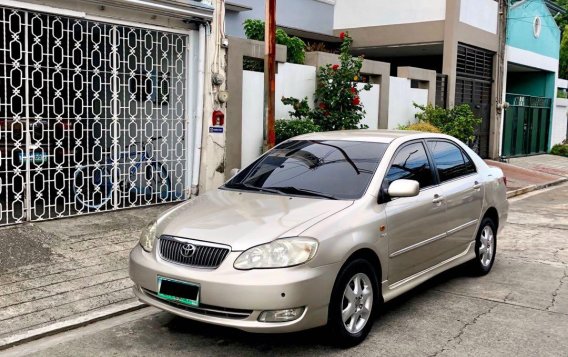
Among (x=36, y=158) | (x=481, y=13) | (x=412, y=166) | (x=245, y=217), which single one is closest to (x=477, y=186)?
(x=412, y=166)

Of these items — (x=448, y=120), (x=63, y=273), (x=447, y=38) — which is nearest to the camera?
(x=63, y=273)

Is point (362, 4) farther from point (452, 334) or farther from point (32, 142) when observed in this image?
point (452, 334)

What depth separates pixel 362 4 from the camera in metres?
17.6

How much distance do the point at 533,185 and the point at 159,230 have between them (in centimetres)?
1327

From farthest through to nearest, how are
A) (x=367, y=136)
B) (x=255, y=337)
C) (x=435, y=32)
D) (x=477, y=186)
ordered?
(x=435, y=32) < (x=477, y=186) < (x=367, y=136) < (x=255, y=337)

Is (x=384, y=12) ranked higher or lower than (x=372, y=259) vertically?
higher

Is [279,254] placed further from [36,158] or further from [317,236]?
[36,158]

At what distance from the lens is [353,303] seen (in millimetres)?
4465

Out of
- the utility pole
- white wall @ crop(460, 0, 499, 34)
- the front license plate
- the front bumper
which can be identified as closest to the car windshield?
the front bumper

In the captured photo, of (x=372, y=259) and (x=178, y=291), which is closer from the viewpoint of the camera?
(x=178, y=291)

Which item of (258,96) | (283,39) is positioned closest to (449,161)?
(258,96)

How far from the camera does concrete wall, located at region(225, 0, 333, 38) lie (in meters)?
14.3

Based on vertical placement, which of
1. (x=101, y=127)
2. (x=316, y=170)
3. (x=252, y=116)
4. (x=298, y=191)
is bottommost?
(x=298, y=191)

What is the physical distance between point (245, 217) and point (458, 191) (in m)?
2.47
